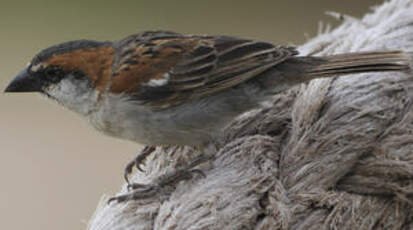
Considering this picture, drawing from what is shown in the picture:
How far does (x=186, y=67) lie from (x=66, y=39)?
12.9ft

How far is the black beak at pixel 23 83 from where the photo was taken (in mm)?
2865

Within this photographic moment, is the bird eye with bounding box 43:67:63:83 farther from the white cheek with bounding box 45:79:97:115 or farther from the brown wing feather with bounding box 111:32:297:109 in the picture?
the brown wing feather with bounding box 111:32:297:109

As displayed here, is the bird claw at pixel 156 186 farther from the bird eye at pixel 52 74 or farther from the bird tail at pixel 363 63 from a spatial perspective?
the bird eye at pixel 52 74

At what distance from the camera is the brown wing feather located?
2.82 metres

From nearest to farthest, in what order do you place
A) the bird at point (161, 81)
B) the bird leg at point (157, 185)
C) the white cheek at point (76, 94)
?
the bird leg at point (157, 185), the bird at point (161, 81), the white cheek at point (76, 94)

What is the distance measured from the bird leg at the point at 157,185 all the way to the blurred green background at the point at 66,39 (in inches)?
109

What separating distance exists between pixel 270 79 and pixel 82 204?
288 cm

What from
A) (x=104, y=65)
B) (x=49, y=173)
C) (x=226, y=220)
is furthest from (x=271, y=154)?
(x=49, y=173)

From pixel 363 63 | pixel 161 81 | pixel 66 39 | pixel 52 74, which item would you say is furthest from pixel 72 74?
pixel 66 39

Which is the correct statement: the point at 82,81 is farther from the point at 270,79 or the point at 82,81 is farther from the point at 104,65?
the point at 270,79

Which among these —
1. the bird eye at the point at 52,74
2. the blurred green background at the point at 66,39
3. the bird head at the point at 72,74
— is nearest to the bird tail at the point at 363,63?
the bird head at the point at 72,74

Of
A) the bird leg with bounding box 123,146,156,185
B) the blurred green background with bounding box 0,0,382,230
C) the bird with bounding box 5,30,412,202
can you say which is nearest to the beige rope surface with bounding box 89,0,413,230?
the bird leg with bounding box 123,146,156,185

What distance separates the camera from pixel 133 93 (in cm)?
285

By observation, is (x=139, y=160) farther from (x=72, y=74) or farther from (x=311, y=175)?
(x=311, y=175)
